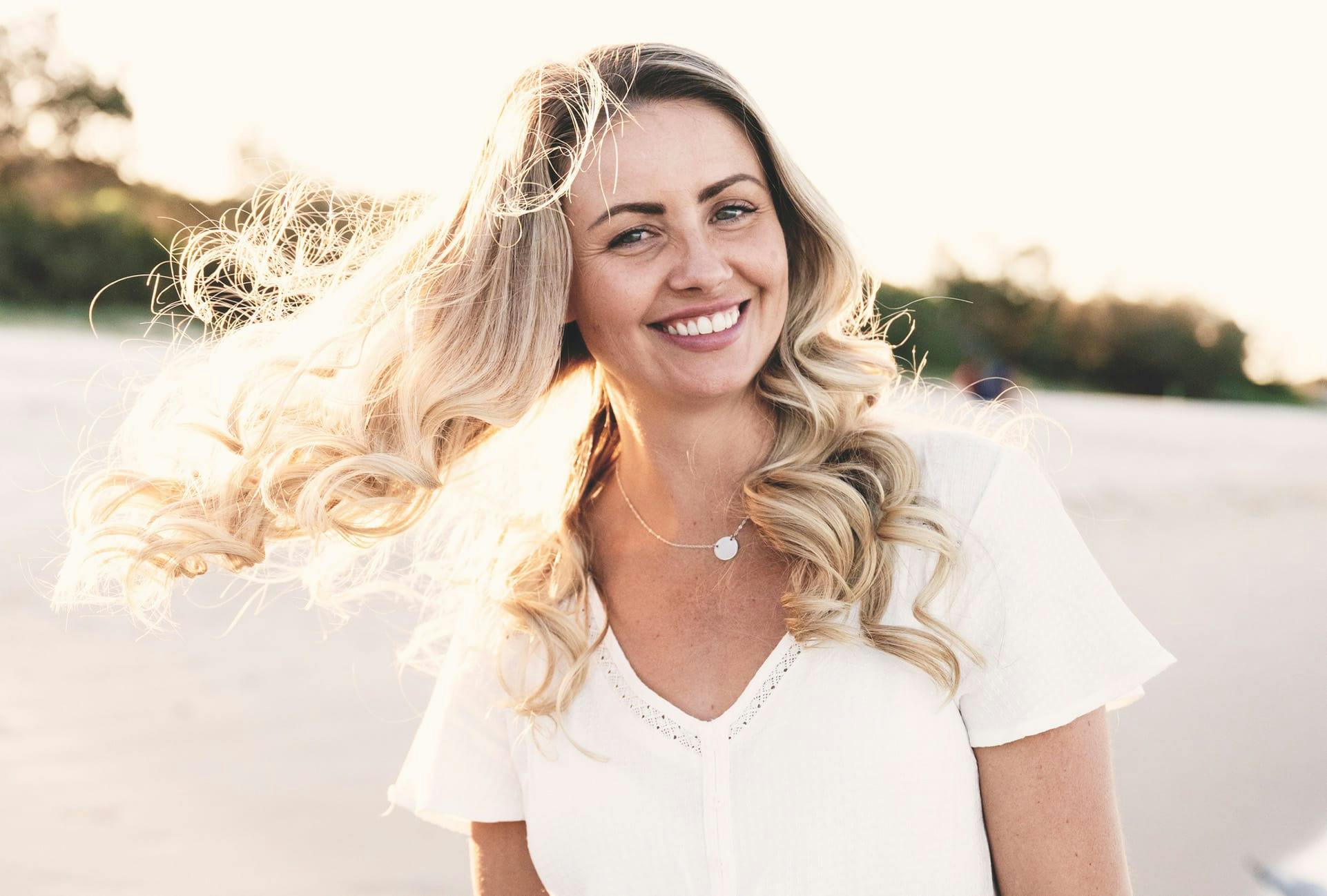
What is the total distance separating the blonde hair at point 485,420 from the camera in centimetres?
222

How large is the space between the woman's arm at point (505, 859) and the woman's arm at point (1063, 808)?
0.88m

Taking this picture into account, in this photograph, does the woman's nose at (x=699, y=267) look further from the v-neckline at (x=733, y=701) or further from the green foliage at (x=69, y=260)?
the green foliage at (x=69, y=260)

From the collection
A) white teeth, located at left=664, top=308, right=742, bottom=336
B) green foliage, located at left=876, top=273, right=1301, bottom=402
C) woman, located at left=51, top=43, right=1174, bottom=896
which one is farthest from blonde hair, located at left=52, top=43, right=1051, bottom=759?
green foliage, located at left=876, top=273, right=1301, bottom=402

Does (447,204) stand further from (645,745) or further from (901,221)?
(901,221)

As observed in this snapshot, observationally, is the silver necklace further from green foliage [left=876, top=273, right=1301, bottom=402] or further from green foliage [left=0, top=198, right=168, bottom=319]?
green foliage [left=876, top=273, right=1301, bottom=402]

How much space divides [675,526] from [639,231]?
21.0 inches

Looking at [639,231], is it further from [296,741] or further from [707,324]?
[296,741]

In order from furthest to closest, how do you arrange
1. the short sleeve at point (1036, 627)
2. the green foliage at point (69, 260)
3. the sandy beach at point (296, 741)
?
the green foliage at point (69, 260) < the sandy beach at point (296, 741) < the short sleeve at point (1036, 627)

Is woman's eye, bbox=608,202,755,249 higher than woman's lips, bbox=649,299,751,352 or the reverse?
higher

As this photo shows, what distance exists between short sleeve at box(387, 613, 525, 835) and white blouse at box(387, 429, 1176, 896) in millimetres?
233

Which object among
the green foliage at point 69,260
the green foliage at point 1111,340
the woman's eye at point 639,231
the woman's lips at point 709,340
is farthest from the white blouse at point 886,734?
the green foliage at point 1111,340

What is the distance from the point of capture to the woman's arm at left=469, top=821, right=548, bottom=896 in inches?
95.9

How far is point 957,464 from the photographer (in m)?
2.16

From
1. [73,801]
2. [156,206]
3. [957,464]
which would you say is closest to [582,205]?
[957,464]
